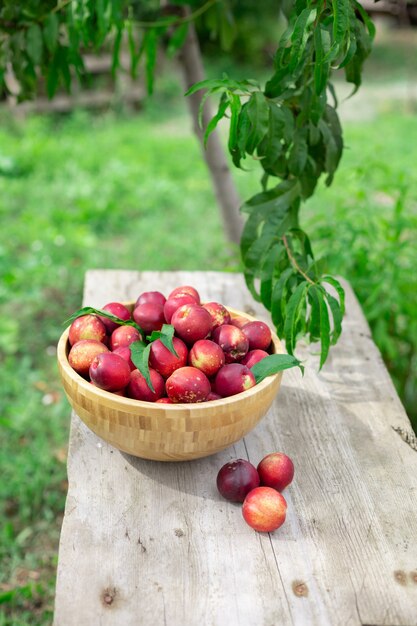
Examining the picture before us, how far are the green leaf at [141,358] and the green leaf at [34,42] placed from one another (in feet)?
3.60

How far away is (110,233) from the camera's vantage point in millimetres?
4793

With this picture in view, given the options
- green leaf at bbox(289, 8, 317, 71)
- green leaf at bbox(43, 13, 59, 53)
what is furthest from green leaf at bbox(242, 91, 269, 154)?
green leaf at bbox(43, 13, 59, 53)

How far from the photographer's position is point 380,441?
1.63 m

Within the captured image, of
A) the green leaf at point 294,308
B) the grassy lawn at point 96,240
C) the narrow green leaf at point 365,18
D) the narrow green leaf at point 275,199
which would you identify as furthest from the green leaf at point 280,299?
the grassy lawn at point 96,240

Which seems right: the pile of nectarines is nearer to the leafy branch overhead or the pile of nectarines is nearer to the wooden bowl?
the wooden bowl

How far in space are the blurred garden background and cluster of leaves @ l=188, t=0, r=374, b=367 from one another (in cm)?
73

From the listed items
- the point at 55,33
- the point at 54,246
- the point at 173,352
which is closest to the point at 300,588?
the point at 173,352

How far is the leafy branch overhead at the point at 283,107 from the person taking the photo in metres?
1.50

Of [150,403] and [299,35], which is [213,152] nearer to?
[299,35]

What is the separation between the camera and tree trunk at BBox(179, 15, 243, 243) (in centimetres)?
296

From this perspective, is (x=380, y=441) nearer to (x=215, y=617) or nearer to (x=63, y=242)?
(x=215, y=617)

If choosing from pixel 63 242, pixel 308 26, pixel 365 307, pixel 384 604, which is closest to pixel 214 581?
pixel 384 604

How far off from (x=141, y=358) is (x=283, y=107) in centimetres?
76

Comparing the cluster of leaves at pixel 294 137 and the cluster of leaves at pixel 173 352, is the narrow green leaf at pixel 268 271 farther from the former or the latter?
the cluster of leaves at pixel 173 352
